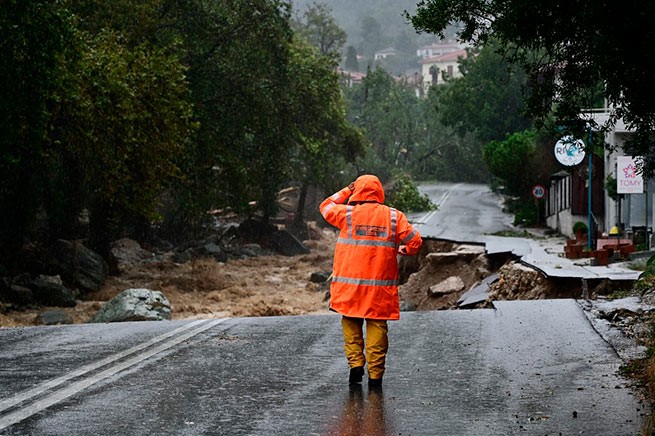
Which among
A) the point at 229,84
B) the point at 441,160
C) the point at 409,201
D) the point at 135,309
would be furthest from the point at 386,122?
the point at 135,309

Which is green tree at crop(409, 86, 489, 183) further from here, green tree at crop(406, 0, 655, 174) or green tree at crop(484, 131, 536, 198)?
green tree at crop(406, 0, 655, 174)

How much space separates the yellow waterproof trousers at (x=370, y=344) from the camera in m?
8.26

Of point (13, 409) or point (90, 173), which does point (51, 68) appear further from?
point (13, 409)

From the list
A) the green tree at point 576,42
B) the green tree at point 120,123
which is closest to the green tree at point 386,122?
the green tree at point 120,123

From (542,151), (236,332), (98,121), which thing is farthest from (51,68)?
(542,151)

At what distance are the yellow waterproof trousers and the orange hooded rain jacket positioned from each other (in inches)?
4.5

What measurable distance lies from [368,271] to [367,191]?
0.66 m

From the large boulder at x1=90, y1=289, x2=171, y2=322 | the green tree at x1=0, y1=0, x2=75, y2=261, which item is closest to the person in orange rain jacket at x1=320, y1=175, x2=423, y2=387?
the large boulder at x1=90, y1=289, x2=171, y2=322

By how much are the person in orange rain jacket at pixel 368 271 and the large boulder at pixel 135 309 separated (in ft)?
33.3

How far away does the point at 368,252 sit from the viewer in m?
8.32

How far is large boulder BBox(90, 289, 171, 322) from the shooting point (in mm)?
18141

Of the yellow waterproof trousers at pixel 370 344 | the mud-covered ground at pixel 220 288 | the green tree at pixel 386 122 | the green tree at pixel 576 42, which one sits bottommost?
the mud-covered ground at pixel 220 288

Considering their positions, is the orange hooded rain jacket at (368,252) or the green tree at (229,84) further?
the green tree at (229,84)

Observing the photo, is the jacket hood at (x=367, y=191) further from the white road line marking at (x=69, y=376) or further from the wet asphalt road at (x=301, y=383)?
the white road line marking at (x=69, y=376)
